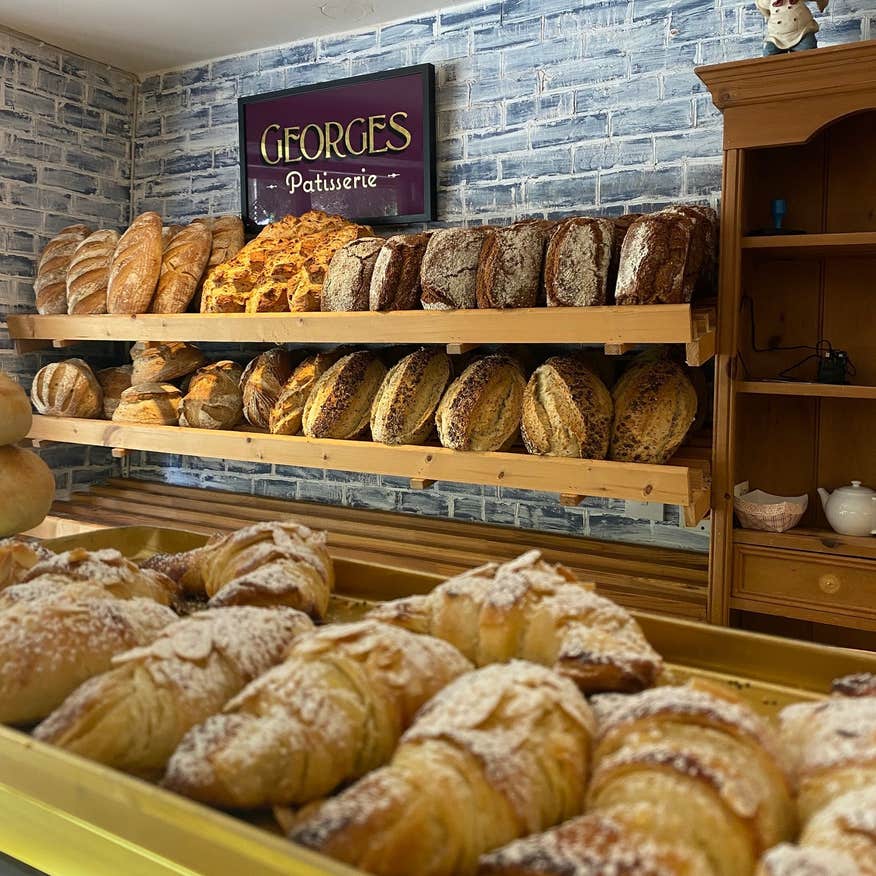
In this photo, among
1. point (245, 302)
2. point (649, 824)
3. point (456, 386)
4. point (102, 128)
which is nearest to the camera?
point (649, 824)

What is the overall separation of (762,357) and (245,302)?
1675 mm

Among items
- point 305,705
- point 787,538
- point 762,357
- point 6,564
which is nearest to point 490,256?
point 762,357

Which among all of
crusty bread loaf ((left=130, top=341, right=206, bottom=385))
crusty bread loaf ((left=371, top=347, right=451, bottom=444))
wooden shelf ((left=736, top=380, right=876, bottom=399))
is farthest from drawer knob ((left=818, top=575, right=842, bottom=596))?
crusty bread loaf ((left=130, top=341, right=206, bottom=385))

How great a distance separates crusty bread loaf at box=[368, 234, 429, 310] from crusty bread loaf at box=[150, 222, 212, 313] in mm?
876

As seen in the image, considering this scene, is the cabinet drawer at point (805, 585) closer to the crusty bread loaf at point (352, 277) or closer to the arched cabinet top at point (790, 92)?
the arched cabinet top at point (790, 92)

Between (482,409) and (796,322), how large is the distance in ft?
3.11

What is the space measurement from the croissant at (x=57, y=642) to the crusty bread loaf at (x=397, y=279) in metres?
1.82

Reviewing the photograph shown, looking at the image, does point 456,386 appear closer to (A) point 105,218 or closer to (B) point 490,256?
(B) point 490,256

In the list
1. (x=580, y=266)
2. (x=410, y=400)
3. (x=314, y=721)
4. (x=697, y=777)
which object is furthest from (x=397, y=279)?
(x=697, y=777)

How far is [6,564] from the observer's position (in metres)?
1.01

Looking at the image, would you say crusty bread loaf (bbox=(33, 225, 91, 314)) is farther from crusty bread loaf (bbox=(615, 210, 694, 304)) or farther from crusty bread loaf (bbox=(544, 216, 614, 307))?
crusty bread loaf (bbox=(615, 210, 694, 304))

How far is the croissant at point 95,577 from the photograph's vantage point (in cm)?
85

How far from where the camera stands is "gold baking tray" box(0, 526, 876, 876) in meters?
0.49

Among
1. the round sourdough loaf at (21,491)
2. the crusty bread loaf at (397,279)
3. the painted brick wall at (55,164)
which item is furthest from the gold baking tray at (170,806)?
the painted brick wall at (55,164)
